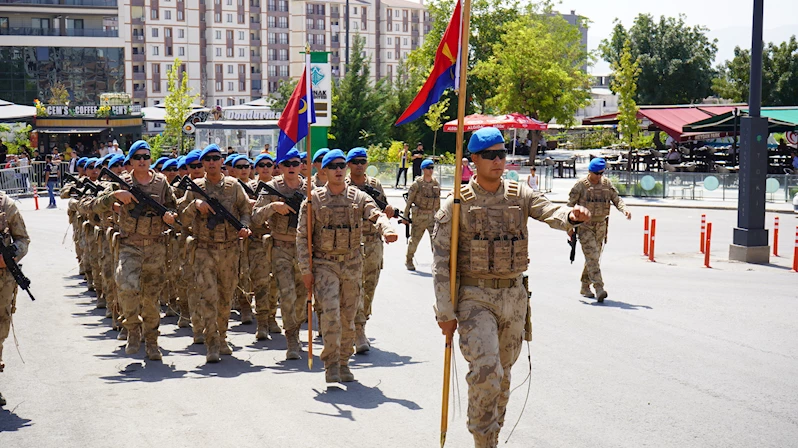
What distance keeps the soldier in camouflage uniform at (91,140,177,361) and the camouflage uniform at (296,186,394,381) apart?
192cm

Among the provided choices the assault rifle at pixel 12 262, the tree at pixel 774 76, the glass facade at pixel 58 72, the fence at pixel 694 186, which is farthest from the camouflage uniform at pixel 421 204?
the glass facade at pixel 58 72

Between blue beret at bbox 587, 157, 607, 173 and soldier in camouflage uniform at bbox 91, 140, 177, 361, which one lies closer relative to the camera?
soldier in camouflage uniform at bbox 91, 140, 177, 361

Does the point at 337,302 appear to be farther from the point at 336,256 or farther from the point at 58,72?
the point at 58,72

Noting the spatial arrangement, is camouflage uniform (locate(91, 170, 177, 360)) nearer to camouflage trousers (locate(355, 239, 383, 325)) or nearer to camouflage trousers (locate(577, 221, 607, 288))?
camouflage trousers (locate(355, 239, 383, 325))

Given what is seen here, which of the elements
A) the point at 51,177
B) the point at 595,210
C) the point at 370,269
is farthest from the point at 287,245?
the point at 51,177

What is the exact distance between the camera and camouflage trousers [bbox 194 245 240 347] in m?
10.5

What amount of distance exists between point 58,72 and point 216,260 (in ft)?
267

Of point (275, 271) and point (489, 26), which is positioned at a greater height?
point (489, 26)

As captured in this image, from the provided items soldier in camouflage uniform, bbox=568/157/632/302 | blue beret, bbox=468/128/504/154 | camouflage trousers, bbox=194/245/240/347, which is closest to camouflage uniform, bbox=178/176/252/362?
camouflage trousers, bbox=194/245/240/347

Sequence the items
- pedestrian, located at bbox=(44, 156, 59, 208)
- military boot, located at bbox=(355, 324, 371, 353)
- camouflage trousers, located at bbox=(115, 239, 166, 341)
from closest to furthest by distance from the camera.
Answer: camouflage trousers, located at bbox=(115, 239, 166, 341), military boot, located at bbox=(355, 324, 371, 353), pedestrian, located at bbox=(44, 156, 59, 208)

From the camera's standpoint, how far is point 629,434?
7594 mm

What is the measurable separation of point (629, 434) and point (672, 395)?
1.39 m

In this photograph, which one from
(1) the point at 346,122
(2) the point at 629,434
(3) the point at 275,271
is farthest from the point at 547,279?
(1) the point at 346,122

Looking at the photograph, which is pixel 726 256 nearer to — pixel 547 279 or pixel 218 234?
pixel 547 279
